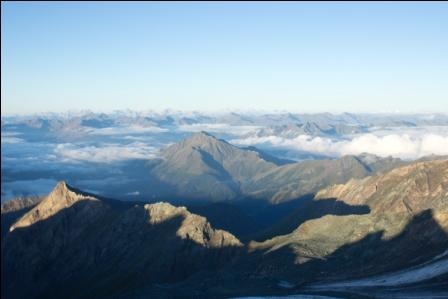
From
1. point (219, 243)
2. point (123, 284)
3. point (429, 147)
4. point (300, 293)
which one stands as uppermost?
point (429, 147)

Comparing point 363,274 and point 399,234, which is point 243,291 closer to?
point 363,274

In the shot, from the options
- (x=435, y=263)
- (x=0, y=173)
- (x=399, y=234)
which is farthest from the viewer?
(x=399, y=234)

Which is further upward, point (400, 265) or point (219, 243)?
point (400, 265)

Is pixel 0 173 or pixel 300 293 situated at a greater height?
pixel 0 173

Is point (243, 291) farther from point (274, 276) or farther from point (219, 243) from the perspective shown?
point (219, 243)

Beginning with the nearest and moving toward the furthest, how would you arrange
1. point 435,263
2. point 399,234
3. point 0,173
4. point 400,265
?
point 0,173, point 435,263, point 400,265, point 399,234

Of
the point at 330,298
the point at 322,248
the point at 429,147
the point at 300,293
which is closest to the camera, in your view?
the point at 330,298

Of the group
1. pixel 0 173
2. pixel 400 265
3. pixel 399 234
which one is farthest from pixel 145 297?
pixel 0 173

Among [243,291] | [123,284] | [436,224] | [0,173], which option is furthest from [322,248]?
[0,173]

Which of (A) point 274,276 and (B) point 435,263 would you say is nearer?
(B) point 435,263
